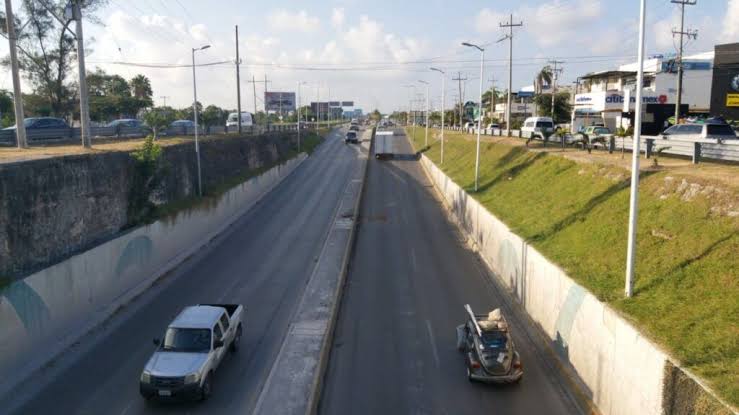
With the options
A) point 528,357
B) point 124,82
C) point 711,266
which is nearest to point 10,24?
point 528,357

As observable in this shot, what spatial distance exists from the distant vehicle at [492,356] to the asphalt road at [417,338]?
47cm

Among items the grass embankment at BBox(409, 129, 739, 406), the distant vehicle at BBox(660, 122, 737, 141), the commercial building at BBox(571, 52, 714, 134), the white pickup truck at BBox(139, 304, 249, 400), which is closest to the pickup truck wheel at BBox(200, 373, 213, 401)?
the white pickup truck at BBox(139, 304, 249, 400)

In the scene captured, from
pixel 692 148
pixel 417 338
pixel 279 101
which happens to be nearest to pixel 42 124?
pixel 417 338

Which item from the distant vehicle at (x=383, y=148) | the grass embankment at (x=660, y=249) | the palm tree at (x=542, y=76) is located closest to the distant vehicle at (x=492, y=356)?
the grass embankment at (x=660, y=249)

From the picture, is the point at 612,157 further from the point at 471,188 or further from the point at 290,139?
the point at 290,139

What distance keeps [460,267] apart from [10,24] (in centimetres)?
2519

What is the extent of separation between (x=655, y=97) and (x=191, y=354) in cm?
7010

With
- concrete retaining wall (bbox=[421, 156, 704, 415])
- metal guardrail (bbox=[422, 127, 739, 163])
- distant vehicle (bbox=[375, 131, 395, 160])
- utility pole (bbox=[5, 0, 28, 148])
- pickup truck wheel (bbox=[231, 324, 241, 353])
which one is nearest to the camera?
concrete retaining wall (bbox=[421, 156, 704, 415])

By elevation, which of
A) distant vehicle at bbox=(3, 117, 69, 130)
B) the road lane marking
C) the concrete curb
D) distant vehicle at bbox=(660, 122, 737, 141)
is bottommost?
the road lane marking

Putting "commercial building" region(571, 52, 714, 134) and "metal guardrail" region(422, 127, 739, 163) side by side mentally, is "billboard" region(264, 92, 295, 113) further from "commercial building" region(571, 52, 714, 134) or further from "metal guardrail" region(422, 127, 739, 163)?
"metal guardrail" region(422, 127, 739, 163)

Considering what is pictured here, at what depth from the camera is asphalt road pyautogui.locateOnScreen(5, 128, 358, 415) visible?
16641 mm

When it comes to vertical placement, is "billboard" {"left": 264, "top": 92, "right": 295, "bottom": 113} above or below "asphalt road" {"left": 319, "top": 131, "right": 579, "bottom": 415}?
above

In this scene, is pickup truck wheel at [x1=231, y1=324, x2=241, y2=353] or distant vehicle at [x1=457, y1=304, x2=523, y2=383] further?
pickup truck wheel at [x1=231, y1=324, x2=241, y2=353]

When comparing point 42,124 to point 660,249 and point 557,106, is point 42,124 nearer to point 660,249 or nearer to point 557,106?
point 660,249
